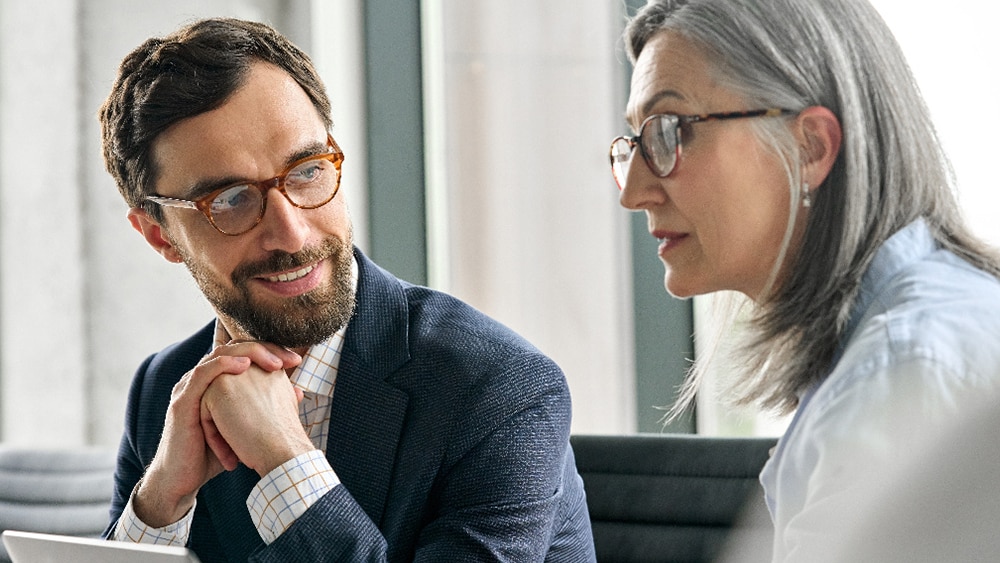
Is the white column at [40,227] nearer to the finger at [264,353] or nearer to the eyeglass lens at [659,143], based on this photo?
the finger at [264,353]

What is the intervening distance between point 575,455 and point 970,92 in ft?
4.30

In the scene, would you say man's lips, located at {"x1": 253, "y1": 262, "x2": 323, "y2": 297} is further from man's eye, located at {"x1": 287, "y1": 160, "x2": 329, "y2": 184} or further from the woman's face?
the woman's face

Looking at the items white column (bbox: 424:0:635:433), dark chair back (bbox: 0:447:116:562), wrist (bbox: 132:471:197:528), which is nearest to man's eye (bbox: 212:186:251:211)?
wrist (bbox: 132:471:197:528)

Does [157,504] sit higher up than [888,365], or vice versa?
[888,365]

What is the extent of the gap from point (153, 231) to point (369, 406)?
606 millimetres

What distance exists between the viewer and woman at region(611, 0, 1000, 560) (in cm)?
94

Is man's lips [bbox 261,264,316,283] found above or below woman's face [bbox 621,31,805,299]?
below

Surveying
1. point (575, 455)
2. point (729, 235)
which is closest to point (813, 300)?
point (729, 235)

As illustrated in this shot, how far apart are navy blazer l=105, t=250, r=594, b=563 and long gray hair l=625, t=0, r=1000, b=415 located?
50cm

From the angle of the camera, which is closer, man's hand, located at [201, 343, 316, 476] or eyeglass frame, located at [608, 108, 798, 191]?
eyeglass frame, located at [608, 108, 798, 191]

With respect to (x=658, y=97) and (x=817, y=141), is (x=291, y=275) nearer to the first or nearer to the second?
(x=658, y=97)

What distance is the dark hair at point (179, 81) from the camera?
1.67 m

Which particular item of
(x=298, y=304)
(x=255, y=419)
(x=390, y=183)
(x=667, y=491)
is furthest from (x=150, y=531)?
(x=390, y=183)

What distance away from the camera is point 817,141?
3.41 feet
